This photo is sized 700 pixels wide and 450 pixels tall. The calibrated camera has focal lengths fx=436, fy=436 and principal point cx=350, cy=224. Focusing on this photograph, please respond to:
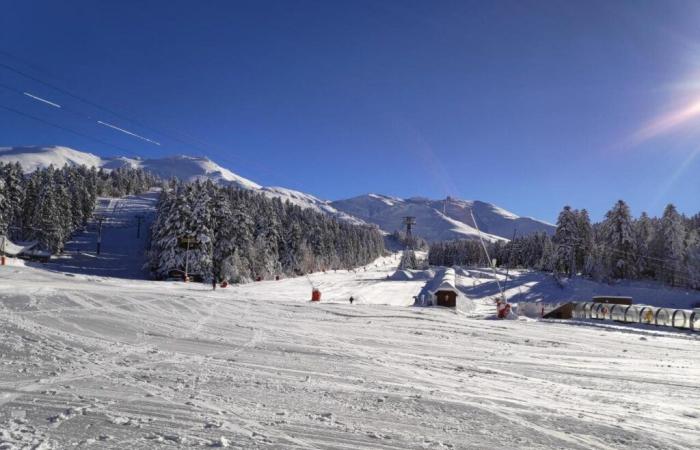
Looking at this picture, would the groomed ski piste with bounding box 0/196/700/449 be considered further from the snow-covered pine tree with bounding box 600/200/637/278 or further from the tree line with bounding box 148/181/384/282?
the snow-covered pine tree with bounding box 600/200/637/278

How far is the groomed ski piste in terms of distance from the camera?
17.4ft

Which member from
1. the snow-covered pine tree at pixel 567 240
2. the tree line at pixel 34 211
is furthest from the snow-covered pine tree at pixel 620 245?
the tree line at pixel 34 211

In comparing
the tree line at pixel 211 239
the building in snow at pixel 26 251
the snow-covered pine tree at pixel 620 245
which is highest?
the snow-covered pine tree at pixel 620 245

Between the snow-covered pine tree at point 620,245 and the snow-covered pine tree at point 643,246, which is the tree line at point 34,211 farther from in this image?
the snow-covered pine tree at point 643,246

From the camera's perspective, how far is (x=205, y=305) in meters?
19.3

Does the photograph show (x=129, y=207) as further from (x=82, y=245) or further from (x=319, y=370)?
(x=319, y=370)

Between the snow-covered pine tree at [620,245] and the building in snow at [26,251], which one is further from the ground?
the snow-covered pine tree at [620,245]

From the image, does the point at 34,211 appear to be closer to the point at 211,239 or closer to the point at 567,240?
the point at 211,239

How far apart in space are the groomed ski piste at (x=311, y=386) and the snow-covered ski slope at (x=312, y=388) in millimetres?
32

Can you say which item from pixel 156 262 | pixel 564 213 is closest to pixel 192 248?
pixel 156 262

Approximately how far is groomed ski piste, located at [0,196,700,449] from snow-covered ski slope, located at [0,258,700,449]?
3 cm

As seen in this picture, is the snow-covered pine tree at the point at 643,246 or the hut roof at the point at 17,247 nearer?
the hut roof at the point at 17,247

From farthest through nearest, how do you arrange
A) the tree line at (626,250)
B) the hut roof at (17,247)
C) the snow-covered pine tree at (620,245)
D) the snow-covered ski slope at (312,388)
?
1. the snow-covered pine tree at (620,245)
2. the tree line at (626,250)
3. the hut roof at (17,247)
4. the snow-covered ski slope at (312,388)

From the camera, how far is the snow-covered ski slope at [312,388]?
529 cm
